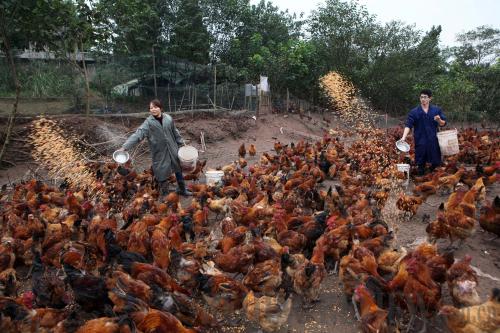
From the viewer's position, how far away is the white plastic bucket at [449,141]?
291 inches

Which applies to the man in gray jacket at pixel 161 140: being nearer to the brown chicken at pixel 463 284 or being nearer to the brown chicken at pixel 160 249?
the brown chicken at pixel 160 249

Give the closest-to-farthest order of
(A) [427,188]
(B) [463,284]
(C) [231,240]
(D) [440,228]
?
(B) [463,284] → (C) [231,240] → (D) [440,228] → (A) [427,188]

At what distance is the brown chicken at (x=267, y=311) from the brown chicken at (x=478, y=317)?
54.6 inches

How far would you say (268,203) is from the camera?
6.57m

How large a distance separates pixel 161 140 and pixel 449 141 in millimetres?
6038

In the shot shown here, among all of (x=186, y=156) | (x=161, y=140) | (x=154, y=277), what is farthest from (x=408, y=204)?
(x=161, y=140)

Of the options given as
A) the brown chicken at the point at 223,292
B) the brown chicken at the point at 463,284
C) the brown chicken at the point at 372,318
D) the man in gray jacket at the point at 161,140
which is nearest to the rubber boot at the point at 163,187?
the man in gray jacket at the point at 161,140

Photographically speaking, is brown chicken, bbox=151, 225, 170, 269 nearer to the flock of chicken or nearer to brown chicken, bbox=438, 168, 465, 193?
the flock of chicken

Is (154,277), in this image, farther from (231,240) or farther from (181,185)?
(181,185)

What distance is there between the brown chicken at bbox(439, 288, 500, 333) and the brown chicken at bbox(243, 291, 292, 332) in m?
1.39

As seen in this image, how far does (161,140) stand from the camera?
7.64m

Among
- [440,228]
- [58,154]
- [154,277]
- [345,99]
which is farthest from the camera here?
[345,99]

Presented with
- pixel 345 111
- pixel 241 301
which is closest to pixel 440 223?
pixel 241 301

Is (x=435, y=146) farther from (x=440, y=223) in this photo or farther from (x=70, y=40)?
(x=70, y=40)
